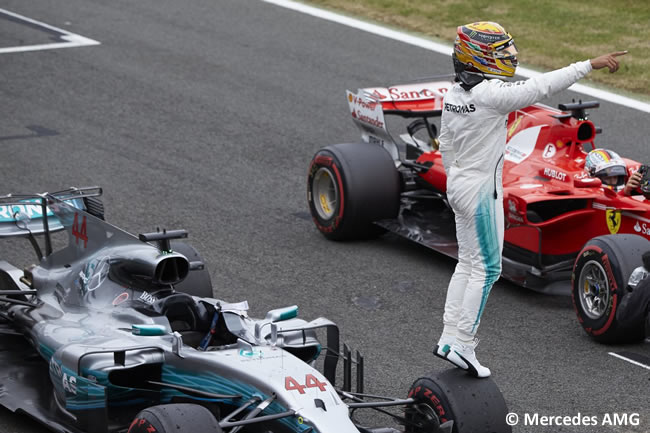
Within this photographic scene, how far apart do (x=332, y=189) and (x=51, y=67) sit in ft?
22.6

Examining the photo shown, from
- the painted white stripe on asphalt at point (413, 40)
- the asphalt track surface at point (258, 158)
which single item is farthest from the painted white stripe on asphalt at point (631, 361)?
the painted white stripe on asphalt at point (413, 40)

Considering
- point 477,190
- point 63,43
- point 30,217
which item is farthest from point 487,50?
point 63,43

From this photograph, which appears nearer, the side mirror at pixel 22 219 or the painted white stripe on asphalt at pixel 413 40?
the side mirror at pixel 22 219

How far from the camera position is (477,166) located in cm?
627

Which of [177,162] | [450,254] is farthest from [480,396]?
[177,162]

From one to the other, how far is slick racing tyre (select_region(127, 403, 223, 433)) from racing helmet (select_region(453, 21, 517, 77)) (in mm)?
2395

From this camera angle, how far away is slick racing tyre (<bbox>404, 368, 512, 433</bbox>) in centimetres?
595

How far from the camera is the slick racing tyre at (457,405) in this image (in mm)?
5953

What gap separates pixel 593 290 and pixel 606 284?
0.25m

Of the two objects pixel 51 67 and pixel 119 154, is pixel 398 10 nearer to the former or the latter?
pixel 51 67

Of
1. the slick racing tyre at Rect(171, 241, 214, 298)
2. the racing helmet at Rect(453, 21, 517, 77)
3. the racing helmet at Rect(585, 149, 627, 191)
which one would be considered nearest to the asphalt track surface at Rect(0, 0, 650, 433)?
the slick racing tyre at Rect(171, 241, 214, 298)

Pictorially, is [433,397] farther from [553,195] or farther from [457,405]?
[553,195]

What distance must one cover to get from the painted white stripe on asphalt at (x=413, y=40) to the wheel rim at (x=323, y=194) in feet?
17.6

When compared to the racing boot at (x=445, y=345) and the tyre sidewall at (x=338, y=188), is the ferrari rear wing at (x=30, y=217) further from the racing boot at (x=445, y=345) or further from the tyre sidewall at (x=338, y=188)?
the racing boot at (x=445, y=345)
